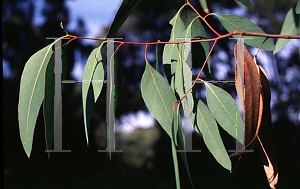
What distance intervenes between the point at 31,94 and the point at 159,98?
184 millimetres

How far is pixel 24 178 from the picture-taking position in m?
2.31

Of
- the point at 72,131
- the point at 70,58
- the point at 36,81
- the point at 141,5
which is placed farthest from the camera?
the point at 141,5

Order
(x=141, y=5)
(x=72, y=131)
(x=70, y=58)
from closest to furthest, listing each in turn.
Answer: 1. (x=70, y=58)
2. (x=72, y=131)
3. (x=141, y=5)

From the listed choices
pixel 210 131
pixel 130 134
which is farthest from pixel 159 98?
pixel 130 134

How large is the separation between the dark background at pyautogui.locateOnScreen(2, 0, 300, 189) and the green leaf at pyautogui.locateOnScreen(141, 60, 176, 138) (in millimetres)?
1709

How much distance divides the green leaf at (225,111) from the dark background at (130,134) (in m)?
1.68

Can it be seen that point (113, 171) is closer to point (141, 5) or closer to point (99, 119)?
point (99, 119)

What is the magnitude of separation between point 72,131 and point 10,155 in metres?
0.58

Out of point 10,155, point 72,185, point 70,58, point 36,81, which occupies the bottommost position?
point 72,185

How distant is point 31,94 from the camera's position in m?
0.34

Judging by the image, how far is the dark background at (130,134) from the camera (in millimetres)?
2123

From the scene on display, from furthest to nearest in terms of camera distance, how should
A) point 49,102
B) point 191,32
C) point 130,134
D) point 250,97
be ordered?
point 130,134 < point 191,32 < point 49,102 < point 250,97

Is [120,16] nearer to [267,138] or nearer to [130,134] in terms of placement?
[267,138]

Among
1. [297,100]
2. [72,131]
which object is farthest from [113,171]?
[297,100]
